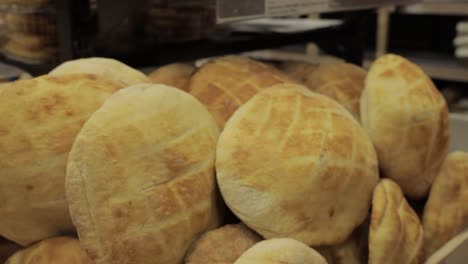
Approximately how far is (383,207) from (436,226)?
0.48 feet

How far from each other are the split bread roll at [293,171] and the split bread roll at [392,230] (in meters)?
0.02

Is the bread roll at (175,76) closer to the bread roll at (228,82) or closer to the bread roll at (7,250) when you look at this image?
the bread roll at (228,82)

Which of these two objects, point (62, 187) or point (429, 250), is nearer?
point (62, 187)

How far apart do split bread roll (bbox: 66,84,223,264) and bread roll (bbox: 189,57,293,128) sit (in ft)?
0.43

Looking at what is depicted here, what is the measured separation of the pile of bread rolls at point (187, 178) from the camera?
56 cm

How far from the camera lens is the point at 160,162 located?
59 centimetres

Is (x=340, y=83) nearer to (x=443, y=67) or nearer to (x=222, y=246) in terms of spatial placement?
(x=222, y=246)

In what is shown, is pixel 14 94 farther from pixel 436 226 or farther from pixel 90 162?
pixel 436 226

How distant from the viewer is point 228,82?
818mm

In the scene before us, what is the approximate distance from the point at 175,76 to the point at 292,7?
0.21 meters

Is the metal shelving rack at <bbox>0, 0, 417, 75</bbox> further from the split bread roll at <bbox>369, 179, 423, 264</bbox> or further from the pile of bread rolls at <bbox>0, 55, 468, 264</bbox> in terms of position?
the split bread roll at <bbox>369, 179, 423, 264</bbox>

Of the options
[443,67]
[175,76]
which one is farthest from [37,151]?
[443,67]

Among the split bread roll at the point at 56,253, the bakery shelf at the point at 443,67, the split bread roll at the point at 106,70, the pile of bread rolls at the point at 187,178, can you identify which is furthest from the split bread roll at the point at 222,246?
the bakery shelf at the point at 443,67

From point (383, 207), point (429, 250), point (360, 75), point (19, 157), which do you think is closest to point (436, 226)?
point (429, 250)
